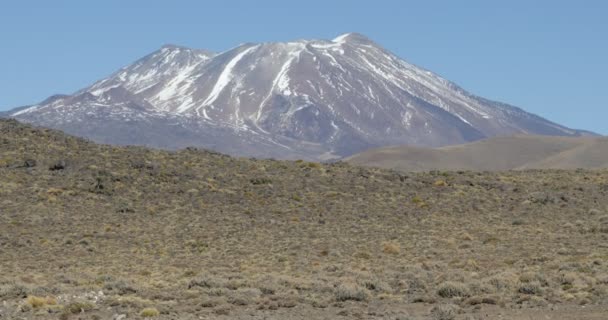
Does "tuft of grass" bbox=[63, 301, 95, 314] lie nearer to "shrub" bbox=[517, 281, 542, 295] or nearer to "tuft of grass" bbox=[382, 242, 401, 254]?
"shrub" bbox=[517, 281, 542, 295]

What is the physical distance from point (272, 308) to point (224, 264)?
9055 mm

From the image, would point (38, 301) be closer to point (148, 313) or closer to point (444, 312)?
point (148, 313)

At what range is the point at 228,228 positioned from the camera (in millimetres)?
40938

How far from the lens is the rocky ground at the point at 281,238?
934 inches

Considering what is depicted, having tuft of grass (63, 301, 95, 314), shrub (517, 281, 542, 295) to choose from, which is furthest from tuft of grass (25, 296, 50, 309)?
shrub (517, 281, 542, 295)

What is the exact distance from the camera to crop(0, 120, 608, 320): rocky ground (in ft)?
77.9

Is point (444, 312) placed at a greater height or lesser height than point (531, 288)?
lesser

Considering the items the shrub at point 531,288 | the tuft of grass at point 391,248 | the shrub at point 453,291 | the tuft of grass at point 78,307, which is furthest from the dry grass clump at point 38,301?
the tuft of grass at point 391,248

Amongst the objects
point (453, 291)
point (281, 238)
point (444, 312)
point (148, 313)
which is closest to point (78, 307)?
point (148, 313)

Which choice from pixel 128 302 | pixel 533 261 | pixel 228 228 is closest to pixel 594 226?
pixel 533 261

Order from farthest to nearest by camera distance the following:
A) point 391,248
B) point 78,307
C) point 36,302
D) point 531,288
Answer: point 391,248, point 531,288, point 36,302, point 78,307

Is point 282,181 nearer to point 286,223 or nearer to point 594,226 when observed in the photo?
point 286,223

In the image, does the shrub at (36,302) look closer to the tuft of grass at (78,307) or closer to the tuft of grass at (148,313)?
the tuft of grass at (78,307)

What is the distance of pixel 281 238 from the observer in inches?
1535
